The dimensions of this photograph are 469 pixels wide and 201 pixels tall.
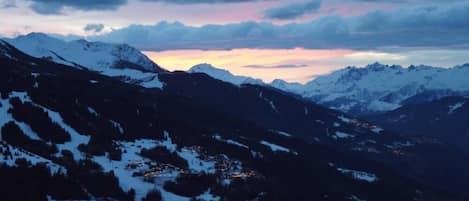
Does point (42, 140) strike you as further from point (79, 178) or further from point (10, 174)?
point (10, 174)

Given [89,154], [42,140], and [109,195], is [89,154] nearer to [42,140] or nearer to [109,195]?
[42,140]

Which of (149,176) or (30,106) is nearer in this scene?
(149,176)

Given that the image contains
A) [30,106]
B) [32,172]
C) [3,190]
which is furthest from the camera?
[30,106]

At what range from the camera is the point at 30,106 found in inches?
7854

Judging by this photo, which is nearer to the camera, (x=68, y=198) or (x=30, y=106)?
(x=68, y=198)

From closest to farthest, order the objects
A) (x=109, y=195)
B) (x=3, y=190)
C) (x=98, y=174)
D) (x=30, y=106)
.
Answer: (x=3, y=190)
(x=109, y=195)
(x=98, y=174)
(x=30, y=106)

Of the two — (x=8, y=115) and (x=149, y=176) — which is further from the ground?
(x=8, y=115)

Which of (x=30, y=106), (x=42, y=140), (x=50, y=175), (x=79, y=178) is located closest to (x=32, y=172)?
(x=50, y=175)

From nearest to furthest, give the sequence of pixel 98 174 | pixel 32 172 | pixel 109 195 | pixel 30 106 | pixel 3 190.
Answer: pixel 3 190 → pixel 32 172 → pixel 109 195 → pixel 98 174 → pixel 30 106

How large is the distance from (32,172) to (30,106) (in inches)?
2581

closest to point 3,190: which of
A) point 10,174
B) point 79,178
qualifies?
point 10,174

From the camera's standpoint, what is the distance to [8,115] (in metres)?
187

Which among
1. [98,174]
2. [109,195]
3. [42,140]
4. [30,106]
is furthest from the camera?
[30,106]

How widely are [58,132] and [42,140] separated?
9631 millimetres
